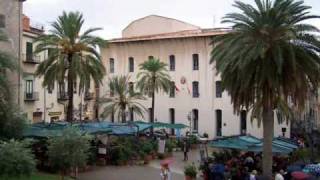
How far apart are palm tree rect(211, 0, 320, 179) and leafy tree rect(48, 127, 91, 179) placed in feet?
24.4

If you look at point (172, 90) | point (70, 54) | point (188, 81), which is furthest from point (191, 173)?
point (188, 81)

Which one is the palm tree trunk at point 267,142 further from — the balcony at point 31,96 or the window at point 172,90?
the window at point 172,90

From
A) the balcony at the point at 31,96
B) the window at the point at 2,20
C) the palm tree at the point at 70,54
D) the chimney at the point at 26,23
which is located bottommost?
the balcony at the point at 31,96

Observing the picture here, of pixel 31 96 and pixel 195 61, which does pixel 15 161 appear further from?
pixel 195 61

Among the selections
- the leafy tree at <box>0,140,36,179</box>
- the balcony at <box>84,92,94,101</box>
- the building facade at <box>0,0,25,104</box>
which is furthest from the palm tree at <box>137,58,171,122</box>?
the leafy tree at <box>0,140,36,179</box>

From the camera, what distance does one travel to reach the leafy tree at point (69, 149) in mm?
26172

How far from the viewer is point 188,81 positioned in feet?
211

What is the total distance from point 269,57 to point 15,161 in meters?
12.0

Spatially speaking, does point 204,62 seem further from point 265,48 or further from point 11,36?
point 265,48

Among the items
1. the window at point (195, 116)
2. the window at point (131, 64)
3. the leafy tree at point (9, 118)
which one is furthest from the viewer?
the window at point (131, 64)

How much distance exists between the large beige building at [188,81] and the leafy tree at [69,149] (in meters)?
33.9

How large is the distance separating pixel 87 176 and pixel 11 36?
47.9ft

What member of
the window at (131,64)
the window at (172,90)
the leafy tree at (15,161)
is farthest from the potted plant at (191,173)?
the window at (131,64)

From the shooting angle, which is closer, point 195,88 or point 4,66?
point 4,66
